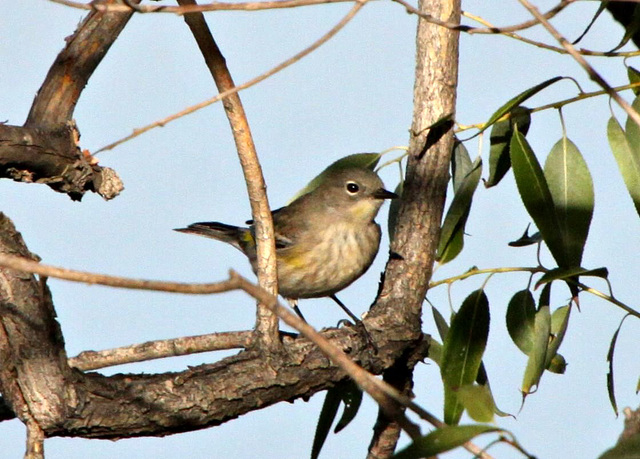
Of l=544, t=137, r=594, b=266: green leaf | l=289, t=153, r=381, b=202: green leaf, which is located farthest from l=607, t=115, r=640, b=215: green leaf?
l=289, t=153, r=381, b=202: green leaf

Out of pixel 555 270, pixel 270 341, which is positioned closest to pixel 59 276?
pixel 270 341

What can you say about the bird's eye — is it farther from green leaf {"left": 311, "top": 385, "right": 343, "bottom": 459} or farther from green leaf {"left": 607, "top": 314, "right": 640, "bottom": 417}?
green leaf {"left": 607, "top": 314, "right": 640, "bottom": 417}

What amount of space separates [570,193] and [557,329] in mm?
562

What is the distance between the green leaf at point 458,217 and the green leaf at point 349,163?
422 mm

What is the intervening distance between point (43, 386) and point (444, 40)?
1.77 m

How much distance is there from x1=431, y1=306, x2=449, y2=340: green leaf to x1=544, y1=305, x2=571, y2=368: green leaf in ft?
1.41

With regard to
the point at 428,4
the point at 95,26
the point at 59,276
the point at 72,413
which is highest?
the point at 95,26

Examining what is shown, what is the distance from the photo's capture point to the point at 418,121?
3285mm

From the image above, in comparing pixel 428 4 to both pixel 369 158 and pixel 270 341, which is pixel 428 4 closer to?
pixel 369 158

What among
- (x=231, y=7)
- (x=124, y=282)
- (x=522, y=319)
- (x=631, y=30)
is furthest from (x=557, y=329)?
(x=124, y=282)

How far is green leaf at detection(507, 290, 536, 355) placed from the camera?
10.4 feet

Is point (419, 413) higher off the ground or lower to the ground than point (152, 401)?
lower

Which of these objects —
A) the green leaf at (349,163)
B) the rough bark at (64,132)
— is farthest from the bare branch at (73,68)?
the green leaf at (349,163)

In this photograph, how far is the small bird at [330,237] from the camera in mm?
4406
